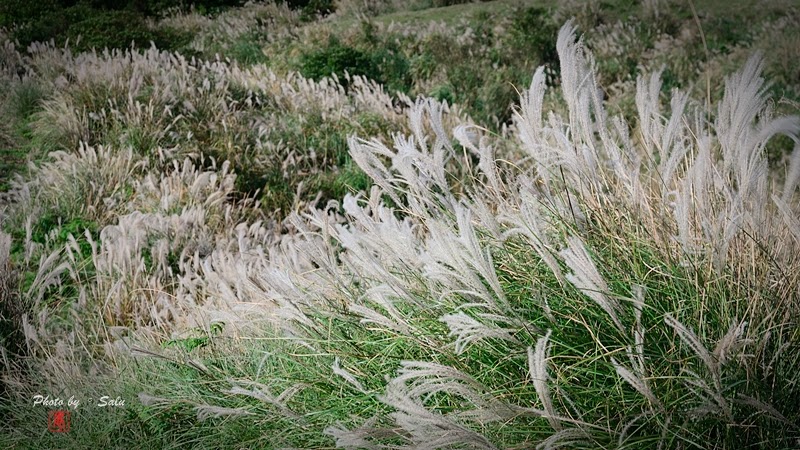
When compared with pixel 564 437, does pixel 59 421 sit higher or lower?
lower

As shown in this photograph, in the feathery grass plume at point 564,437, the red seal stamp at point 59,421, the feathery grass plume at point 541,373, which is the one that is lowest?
the red seal stamp at point 59,421

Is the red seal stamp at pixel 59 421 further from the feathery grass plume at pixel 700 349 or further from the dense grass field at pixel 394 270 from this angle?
the feathery grass plume at pixel 700 349

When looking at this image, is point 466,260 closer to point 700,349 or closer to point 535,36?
point 700,349

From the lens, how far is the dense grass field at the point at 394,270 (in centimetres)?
165

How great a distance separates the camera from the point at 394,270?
2.38 meters

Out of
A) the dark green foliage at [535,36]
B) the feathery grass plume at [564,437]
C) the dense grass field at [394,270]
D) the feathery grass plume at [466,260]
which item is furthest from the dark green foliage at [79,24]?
the feathery grass plume at [564,437]

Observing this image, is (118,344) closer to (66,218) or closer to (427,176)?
(427,176)

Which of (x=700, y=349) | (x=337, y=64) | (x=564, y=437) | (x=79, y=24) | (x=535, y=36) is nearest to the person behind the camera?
(x=700, y=349)

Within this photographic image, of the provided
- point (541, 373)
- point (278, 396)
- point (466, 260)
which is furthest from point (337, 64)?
point (541, 373)

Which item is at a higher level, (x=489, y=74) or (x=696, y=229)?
(x=696, y=229)

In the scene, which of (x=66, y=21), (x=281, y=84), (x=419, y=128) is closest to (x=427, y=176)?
(x=419, y=128)

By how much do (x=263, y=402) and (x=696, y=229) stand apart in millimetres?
1292

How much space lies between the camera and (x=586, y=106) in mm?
1808

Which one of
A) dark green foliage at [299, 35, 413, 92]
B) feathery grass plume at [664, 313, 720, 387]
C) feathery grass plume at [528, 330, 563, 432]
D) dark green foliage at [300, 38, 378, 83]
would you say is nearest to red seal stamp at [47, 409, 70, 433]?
feathery grass plume at [528, 330, 563, 432]
